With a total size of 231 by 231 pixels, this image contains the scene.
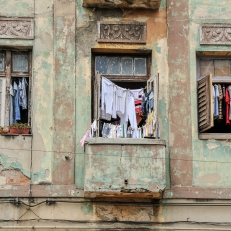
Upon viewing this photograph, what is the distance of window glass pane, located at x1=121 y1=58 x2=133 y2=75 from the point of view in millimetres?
15039

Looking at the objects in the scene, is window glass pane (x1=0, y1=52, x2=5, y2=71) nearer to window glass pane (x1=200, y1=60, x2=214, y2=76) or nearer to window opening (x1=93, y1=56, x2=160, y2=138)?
window opening (x1=93, y1=56, x2=160, y2=138)

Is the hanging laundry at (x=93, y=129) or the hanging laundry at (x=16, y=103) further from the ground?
the hanging laundry at (x=16, y=103)

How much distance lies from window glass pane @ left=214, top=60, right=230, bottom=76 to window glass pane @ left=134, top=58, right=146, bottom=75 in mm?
1358

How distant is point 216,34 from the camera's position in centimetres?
1498

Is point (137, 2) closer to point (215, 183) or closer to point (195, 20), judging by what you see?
point (195, 20)

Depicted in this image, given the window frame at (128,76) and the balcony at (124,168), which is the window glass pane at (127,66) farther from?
the balcony at (124,168)

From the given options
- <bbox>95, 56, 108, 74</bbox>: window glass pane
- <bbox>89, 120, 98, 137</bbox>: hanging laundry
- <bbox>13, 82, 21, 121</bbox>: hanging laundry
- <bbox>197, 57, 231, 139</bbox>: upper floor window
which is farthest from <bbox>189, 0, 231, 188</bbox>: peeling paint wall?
<bbox>13, 82, 21, 121</bbox>: hanging laundry

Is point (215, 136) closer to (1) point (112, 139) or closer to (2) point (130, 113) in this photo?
(2) point (130, 113)

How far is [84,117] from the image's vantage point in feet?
47.5

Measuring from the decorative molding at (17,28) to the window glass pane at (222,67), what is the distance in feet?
11.5

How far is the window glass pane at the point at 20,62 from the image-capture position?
14.9 meters

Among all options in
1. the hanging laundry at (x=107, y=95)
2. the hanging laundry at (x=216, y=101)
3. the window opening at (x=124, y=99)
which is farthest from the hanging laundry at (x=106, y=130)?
the hanging laundry at (x=216, y=101)

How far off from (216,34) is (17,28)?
144 inches

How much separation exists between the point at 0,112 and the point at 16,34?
1.44 m
